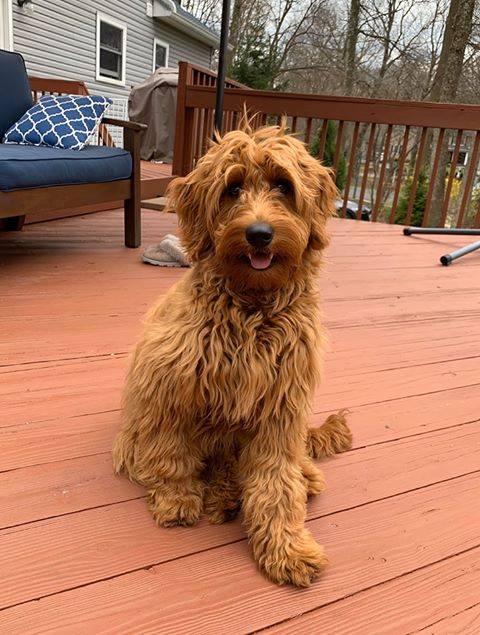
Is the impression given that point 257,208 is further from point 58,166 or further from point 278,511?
point 58,166

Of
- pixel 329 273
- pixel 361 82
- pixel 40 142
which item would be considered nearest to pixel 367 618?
pixel 329 273

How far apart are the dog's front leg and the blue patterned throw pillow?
310 cm

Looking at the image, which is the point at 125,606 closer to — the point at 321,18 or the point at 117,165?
the point at 117,165

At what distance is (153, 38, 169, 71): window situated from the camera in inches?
572

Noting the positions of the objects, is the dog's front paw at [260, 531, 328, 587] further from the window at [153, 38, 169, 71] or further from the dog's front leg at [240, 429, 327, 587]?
the window at [153, 38, 169, 71]

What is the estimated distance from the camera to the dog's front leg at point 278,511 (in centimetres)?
126

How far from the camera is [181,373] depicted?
4.34ft

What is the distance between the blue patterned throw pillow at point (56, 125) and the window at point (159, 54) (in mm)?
11964

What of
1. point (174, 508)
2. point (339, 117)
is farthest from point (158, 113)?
point (174, 508)

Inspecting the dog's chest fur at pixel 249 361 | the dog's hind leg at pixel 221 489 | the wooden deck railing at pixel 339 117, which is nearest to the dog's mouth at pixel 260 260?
the dog's chest fur at pixel 249 361

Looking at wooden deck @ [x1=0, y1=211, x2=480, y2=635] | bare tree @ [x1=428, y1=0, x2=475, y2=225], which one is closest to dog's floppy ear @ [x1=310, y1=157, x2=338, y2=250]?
wooden deck @ [x1=0, y1=211, x2=480, y2=635]

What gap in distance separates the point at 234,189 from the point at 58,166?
2.36 m

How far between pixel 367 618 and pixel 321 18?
2051cm

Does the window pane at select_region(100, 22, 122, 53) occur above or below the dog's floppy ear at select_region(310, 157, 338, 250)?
above
